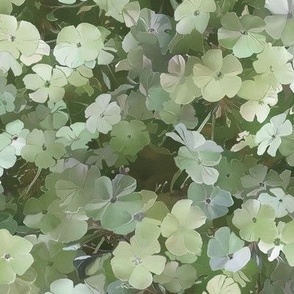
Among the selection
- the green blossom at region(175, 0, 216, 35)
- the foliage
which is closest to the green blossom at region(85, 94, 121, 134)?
Result: the foliage

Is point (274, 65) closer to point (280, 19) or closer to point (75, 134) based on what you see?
Result: point (280, 19)

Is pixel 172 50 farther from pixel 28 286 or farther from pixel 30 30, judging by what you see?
pixel 28 286

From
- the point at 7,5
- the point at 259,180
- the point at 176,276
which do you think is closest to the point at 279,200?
the point at 259,180

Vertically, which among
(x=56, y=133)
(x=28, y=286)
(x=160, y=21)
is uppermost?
(x=160, y=21)

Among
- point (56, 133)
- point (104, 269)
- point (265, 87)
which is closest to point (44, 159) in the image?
point (56, 133)

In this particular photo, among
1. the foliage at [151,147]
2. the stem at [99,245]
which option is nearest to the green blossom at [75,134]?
the foliage at [151,147]

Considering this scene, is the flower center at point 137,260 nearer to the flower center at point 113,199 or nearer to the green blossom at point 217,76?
the flower center at point 113,199
